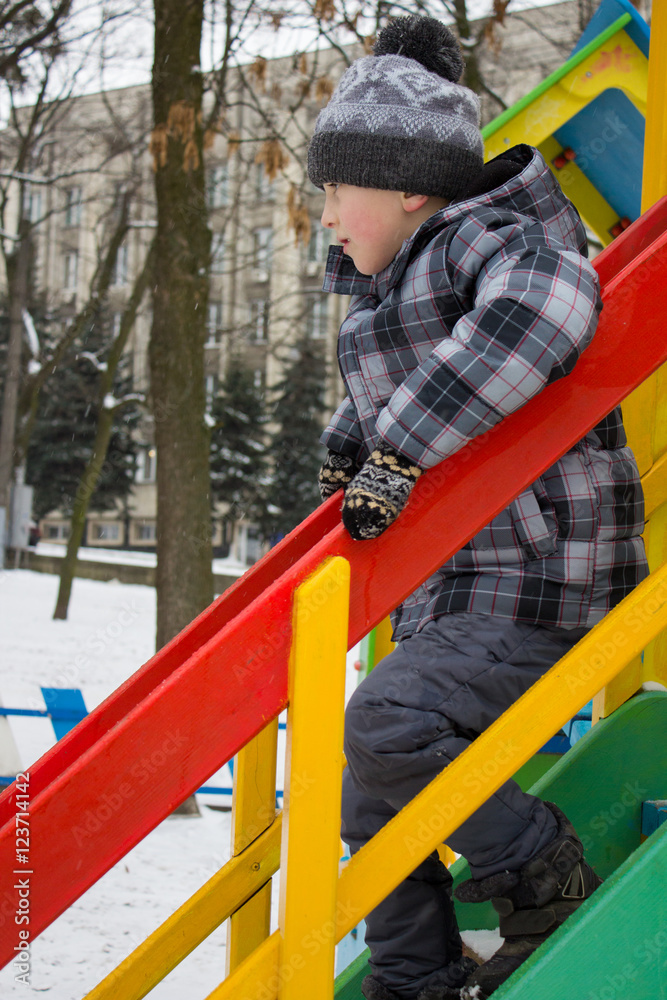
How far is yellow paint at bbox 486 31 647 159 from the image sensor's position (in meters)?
2.82

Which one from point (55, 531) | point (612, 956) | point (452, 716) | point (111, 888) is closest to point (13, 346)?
point (111, 888)

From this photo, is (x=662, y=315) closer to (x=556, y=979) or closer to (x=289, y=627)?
(x=289, y=627)

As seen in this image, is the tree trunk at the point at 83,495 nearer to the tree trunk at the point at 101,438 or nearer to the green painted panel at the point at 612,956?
the tree trunk at the point at 101,438

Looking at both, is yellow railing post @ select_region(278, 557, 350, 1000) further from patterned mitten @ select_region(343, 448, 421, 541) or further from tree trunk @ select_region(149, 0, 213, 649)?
tree trunk @ select_region(149, 0, 213, 649)

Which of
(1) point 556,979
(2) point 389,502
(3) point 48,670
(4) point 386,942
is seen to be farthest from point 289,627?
(3) point 48,670

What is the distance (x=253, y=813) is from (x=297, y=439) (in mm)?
24688

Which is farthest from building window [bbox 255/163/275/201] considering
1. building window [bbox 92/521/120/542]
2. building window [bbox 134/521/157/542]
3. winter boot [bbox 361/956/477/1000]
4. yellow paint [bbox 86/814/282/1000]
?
building window [bbox 92/521/120/542]

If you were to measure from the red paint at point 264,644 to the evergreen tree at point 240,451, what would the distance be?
24.1m

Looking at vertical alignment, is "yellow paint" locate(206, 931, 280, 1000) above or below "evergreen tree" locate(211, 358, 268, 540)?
above

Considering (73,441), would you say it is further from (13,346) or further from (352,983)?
(352,983)

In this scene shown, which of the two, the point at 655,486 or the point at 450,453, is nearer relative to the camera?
the point at 450,453

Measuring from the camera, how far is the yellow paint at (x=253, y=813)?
1.70 m

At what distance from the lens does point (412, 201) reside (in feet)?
5.21

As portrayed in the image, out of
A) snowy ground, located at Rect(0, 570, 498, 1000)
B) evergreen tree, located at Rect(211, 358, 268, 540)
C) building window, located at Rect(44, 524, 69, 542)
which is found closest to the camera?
snowy ground, located at Rect(0, 570, 498, 1000)
